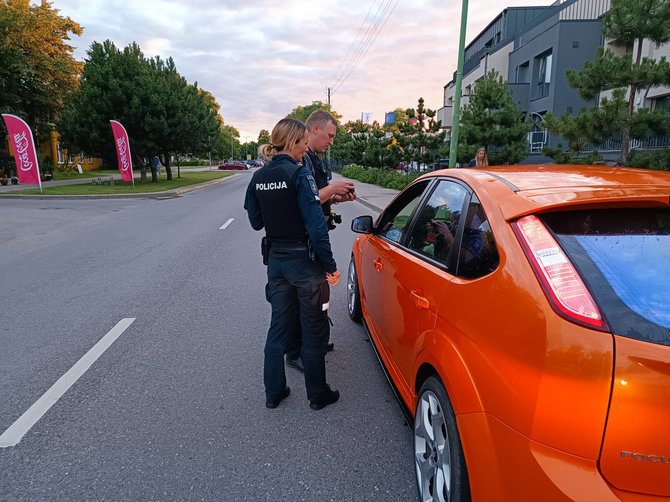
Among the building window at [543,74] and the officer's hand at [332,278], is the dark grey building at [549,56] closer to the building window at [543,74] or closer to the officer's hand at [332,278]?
the building window at [543,74]

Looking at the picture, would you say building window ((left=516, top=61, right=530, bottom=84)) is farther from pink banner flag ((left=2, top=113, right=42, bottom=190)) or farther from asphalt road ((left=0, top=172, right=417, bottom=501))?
asphalt road ((left=0, top=172, right=417, bottom=501))

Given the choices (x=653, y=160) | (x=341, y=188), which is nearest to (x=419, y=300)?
(x=341, y=188)

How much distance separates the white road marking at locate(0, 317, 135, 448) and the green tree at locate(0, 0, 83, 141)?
2990 centimetres

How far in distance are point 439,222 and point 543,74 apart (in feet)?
91.0

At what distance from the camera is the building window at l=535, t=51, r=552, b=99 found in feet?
83.0

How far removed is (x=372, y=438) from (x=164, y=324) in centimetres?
284

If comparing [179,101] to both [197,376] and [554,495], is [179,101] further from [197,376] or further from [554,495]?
[554,495]

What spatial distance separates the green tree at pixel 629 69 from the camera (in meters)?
8.05

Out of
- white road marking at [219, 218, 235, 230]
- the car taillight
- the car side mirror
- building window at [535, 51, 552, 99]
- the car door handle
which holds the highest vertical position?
building window at [535, 51, 552, 99]

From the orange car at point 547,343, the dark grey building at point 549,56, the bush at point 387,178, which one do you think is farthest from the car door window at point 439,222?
the bush at point 387,178

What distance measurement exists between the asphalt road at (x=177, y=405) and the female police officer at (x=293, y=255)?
1.06 ft

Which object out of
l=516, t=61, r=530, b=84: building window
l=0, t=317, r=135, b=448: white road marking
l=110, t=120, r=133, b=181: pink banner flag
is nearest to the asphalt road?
l=0, t=317, r=135, b=448: white road marking

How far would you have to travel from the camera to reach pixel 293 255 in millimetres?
3031

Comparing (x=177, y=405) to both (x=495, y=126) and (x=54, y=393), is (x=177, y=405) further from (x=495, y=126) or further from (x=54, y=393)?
(x=495, y=126)
